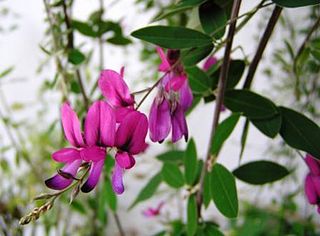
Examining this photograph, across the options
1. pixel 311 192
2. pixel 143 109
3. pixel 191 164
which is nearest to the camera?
pixel 311 192

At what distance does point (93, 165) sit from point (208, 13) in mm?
177

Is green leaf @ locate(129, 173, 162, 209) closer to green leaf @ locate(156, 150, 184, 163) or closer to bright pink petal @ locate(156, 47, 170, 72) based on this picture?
green leaf @ locate(156, 150, 184, 163)

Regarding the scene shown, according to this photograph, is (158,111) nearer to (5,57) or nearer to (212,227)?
(212,227)

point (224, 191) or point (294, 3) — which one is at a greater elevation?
point (294, 3)

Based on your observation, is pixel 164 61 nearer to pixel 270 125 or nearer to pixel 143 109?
pixel 270 125

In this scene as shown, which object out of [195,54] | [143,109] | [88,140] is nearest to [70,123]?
[88,140]

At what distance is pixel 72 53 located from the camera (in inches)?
18.9

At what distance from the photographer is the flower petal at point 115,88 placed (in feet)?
0.87

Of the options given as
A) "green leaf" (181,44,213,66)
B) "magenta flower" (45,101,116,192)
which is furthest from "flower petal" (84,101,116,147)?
"green leaf" (181,44,213,66)

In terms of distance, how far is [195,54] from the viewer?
339mm

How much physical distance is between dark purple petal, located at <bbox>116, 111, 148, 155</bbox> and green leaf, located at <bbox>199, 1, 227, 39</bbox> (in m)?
0.12

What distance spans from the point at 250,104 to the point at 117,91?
151mm

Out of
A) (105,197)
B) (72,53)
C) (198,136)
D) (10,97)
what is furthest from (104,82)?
(10,97)

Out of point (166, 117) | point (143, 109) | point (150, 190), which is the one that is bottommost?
point (143, 109)
